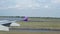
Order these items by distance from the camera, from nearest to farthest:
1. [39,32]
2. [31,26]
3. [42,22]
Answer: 1. [39,32]
2. [31,26]
3. [42,22]

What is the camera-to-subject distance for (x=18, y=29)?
1272 mm

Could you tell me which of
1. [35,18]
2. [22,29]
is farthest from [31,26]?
[35,18]

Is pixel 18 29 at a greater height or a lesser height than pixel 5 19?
lesser

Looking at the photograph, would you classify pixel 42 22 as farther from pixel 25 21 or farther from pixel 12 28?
pixel 12 28

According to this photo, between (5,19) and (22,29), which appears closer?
(22,29)

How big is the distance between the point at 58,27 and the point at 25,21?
43 cm

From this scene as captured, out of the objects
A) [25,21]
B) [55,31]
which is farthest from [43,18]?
[55,31]

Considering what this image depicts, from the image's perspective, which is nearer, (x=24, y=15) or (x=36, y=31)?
(x=36, y=31)

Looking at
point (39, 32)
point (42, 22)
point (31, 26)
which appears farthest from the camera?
point (42, 22)

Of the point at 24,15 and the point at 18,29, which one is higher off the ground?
the point at 24,15

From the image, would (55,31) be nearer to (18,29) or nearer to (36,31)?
(36,31)

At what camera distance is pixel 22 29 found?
1270mm

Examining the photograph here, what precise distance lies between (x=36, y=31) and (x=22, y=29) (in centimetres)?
15

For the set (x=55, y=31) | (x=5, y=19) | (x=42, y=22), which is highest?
(x=5, y=19)
